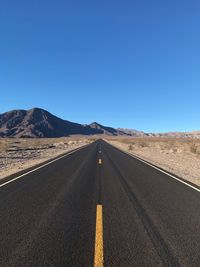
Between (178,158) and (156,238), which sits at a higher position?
(178,158)

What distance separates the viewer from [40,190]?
10734 millimetres

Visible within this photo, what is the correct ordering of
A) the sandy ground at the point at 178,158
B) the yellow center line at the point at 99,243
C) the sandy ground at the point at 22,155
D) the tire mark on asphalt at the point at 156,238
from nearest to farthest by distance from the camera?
1. the yellow center line at the point at 99,243
2. the tire mark on asphalt at the point at 156,238
3. the sandy ground at the point at 178,158
4. the sandy ground at the point at 22,155

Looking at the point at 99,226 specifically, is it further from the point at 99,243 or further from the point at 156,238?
the point at 156,238

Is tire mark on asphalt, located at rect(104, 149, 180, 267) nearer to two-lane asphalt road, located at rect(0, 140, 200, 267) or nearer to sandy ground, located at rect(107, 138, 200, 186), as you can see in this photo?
two-lane asphalt road, located at rect(0, 140, 200, 267)

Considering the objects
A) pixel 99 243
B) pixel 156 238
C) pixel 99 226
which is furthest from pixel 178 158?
pixel 99 243

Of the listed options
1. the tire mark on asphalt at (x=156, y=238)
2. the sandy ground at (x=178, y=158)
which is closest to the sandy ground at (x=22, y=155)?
the tire mark on asphalt at (x=156, y=238)

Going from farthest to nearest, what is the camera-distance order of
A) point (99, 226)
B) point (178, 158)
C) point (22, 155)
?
point (22, 155), point (178, 158), point (99, 226)

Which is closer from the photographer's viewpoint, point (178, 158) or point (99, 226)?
point (99, 226)

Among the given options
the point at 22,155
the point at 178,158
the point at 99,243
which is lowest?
the point at 99,243

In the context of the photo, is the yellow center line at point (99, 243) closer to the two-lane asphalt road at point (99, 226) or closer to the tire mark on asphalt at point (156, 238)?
the two-lane asphalt road at point (99, 226)

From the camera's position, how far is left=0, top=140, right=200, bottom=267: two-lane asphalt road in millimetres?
4918

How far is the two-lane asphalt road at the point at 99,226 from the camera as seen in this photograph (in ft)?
16.1

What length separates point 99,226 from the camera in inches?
257

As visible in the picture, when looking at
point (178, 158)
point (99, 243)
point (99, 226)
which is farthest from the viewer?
point (178, 158)
